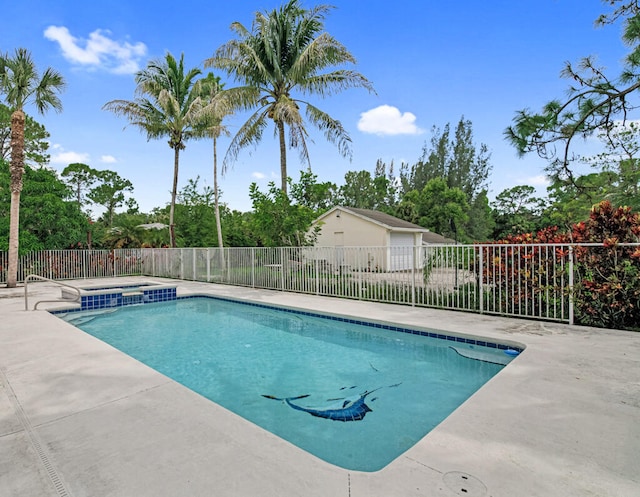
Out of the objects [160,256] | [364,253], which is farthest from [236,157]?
[364,253]

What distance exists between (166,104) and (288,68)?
7.10 meters

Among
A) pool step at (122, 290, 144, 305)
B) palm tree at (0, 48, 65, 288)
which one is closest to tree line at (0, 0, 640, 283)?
palm tree at (0, 48, 65, 288)

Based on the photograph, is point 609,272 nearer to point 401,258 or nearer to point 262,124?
point 401,258

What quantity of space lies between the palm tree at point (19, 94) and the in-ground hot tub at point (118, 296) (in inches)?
184

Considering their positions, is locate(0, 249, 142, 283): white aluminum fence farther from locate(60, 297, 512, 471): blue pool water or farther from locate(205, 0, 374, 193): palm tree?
locate(205, 0, 374, 193): palm tree

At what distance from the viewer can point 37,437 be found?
8.38 ft

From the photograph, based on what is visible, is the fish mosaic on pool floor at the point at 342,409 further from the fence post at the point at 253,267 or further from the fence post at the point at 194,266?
the fence post at the point at 194,266

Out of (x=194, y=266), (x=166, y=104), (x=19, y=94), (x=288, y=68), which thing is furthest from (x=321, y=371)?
(x=166, y=104)

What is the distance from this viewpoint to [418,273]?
835 cm

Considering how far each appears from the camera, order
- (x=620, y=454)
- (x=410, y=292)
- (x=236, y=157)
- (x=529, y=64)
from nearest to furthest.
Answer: (x=620, y=454) < (x=410, y=292) < (x=529, y=64) < (x=236, y=157)

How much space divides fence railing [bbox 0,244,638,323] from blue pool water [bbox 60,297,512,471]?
1953 mm

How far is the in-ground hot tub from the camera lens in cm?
919

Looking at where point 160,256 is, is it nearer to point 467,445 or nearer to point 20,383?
point 20,383

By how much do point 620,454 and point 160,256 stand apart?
663 inches
